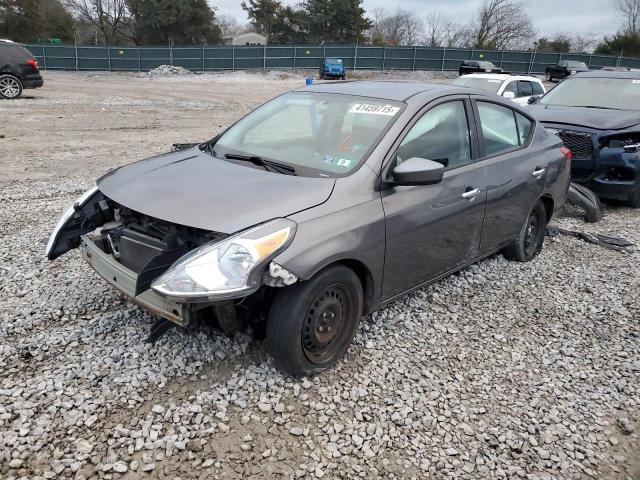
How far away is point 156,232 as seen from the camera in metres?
3.21

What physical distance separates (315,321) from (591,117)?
606 centimetres

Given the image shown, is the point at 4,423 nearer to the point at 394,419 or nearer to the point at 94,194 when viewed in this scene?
the point at 94,194

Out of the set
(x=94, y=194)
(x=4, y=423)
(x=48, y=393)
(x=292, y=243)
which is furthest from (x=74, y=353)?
(x=292, y=243)

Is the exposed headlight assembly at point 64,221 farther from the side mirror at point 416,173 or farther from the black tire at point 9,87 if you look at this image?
the black tire at point 9,87

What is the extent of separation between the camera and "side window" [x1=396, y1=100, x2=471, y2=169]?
3.55 meters

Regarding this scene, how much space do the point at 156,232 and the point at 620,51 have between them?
63674mm

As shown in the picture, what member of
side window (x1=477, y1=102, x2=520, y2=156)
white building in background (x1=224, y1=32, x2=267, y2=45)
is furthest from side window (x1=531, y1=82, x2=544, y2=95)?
white building in background (x1=224, y1=32, x2=267, y2=45)

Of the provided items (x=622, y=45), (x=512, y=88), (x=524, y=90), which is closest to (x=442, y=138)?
(x=512, y=88)

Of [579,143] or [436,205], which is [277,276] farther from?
[579,143]

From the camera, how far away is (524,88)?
12.2m

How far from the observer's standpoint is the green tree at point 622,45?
5327 cm

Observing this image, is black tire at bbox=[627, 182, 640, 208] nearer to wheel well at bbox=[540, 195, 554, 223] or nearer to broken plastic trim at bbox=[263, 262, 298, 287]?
wheel well at bbox=[540, 195, 554, 223]

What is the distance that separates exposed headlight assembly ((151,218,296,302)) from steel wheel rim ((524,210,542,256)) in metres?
3.24

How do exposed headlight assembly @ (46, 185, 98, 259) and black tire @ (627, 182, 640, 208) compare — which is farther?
black tire @ (627, 182, 640, 208)
